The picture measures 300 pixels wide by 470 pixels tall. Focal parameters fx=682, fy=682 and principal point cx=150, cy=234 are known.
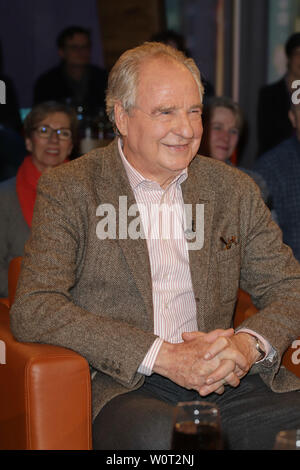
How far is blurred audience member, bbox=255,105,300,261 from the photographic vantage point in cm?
325

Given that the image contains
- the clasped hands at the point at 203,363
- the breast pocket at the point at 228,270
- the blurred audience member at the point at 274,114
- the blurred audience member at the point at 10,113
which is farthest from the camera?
the blurred audience member at the point at 274,114

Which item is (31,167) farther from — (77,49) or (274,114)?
(274,114)

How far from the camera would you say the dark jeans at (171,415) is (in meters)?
1.62

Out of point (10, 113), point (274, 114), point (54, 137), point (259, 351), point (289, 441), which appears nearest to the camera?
point (289, 441)

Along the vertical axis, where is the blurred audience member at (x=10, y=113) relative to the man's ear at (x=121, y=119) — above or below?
above

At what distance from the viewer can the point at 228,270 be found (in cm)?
204

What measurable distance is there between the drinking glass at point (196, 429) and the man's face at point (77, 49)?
3959 mm

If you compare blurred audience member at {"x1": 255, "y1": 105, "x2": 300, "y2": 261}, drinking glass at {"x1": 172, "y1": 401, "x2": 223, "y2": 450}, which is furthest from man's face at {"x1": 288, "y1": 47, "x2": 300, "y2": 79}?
drinking glass at {"x1": 172, "y1": 401, "x2": 223, "y2": 450}

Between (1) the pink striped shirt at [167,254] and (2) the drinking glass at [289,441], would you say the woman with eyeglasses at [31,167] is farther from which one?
(2) the drinking glass at [289,441]

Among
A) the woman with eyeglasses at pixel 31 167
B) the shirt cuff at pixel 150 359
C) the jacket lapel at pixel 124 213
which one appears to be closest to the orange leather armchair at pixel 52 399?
the shirt cuff at pixel 150 359

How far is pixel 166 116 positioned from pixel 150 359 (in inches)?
27.6

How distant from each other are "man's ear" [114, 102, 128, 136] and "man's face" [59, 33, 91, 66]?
9.68 ft

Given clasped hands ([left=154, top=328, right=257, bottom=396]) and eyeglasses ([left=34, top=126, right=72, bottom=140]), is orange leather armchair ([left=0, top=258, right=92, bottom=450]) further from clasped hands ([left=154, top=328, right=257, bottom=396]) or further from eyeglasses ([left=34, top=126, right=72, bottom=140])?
eyeglasses ([left=34, top=126, right=72, bottom=140])

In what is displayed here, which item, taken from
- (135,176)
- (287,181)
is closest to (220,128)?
(287,181)
